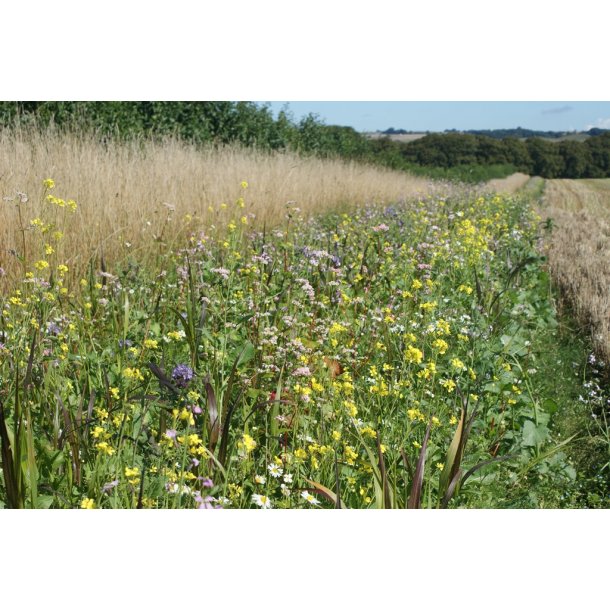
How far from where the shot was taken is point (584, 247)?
22.9 feet

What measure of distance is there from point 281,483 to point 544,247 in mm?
5825

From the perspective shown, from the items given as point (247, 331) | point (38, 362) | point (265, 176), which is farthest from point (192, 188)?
point (38, 362)

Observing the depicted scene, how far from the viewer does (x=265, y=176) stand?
28.9 feet

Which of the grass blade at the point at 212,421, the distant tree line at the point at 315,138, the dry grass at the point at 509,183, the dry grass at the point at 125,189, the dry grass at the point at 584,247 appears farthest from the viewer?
the dry grass at the point at 509,183

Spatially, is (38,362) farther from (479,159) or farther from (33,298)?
(479,159)

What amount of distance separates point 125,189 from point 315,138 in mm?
11586

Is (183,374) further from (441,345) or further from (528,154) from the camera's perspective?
(528,154)

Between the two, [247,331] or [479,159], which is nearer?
[247,331]

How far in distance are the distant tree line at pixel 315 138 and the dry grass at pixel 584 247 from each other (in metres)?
0.59

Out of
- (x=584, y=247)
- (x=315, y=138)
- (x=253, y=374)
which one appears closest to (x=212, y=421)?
(x=253, y=374)

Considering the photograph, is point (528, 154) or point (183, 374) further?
point (528, 154)

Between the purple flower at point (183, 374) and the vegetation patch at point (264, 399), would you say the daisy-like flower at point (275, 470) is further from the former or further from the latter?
the purple flower at point (183, 374)

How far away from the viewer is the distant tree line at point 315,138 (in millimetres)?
7766

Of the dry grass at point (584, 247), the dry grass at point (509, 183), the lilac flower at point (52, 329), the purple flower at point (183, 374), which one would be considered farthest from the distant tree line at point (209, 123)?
the purple flower at point (183, 374)
